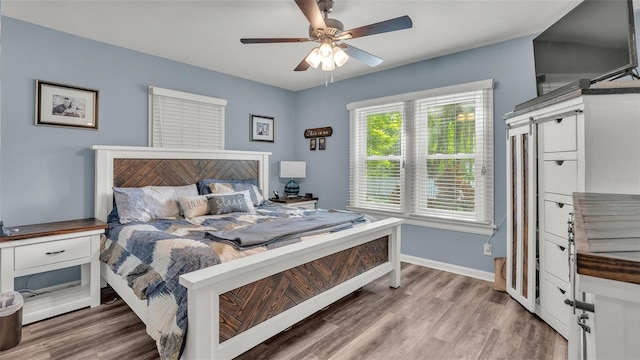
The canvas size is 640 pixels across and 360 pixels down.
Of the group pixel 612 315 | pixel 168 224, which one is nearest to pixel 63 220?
pixel 168 224

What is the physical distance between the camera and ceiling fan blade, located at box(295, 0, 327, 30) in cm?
195

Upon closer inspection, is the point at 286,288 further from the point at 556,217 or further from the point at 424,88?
the point at 424,88

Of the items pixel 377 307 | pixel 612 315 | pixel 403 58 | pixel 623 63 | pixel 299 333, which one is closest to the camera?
pixel 612 315

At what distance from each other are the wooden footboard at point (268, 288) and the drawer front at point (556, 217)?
127 centimetres

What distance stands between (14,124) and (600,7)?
4.61 metres

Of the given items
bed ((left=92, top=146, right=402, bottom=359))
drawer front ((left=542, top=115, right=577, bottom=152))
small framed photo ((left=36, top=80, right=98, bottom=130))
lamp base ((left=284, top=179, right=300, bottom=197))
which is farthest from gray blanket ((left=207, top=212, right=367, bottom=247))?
small framed photo ((left=36, top=80, right=98, bottom=130))

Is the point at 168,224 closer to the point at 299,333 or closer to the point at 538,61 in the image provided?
the point at 299,333

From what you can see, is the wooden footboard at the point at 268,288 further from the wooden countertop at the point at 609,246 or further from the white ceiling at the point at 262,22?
the white ceiling at the point at 262,22

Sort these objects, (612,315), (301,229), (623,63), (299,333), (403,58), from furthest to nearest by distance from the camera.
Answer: (403,58)
(301,229)
(299,333)
(623,63)
(612,315)

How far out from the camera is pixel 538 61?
267 centimetres

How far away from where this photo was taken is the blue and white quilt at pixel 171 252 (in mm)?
1661

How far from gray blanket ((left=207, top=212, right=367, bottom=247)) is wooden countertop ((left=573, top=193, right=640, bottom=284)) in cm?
178

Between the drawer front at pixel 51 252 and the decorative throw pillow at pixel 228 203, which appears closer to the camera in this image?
the drawer front at pixel 51 252

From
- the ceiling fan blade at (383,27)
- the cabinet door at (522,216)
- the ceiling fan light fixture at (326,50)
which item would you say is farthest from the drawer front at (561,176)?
the ceiling fan light fixture at (326,50)
